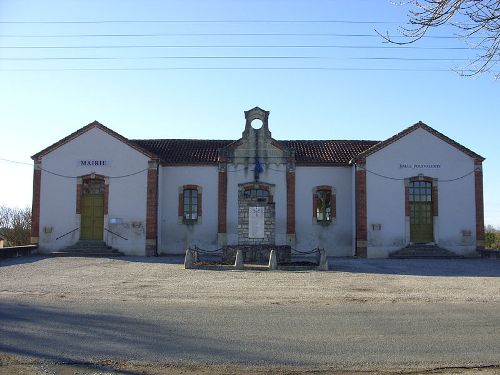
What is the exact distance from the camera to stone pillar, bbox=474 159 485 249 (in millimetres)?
27281

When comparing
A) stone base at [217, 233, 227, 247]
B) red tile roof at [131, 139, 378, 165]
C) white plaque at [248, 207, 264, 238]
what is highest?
red tile roof at [131, 139, 378, 165]

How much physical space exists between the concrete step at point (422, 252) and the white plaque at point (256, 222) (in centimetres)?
761

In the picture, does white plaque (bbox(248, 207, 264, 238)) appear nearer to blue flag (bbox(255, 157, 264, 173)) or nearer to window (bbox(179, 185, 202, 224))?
blue flag (bbox(255, 157, 264, 173))

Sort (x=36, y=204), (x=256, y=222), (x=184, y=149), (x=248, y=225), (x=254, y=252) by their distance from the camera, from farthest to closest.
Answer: (x=184, y=149)
(x=36, y=204)
(x=248, y=225)
(x=256, y=222)
(x=254, y=252)

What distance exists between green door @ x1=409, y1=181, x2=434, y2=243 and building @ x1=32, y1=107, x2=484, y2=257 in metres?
0.05

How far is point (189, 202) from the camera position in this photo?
28.9 meters

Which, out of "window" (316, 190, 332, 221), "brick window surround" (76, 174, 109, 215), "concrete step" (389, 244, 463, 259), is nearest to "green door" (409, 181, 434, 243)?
"concrete step" (389, 244, 463, 259)

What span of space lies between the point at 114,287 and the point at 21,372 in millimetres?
8286

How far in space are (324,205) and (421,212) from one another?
16.2ft

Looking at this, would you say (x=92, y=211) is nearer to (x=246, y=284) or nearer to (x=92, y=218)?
(x=92, y=218)

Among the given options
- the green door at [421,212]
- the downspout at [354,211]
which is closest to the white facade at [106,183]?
the downspout at [354,211]

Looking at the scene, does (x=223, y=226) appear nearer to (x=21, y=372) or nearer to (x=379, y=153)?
(x=379, y=153)

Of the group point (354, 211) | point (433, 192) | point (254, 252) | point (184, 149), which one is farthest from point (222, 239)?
point (433, 192)

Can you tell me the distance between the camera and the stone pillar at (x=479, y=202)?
1074 inches
